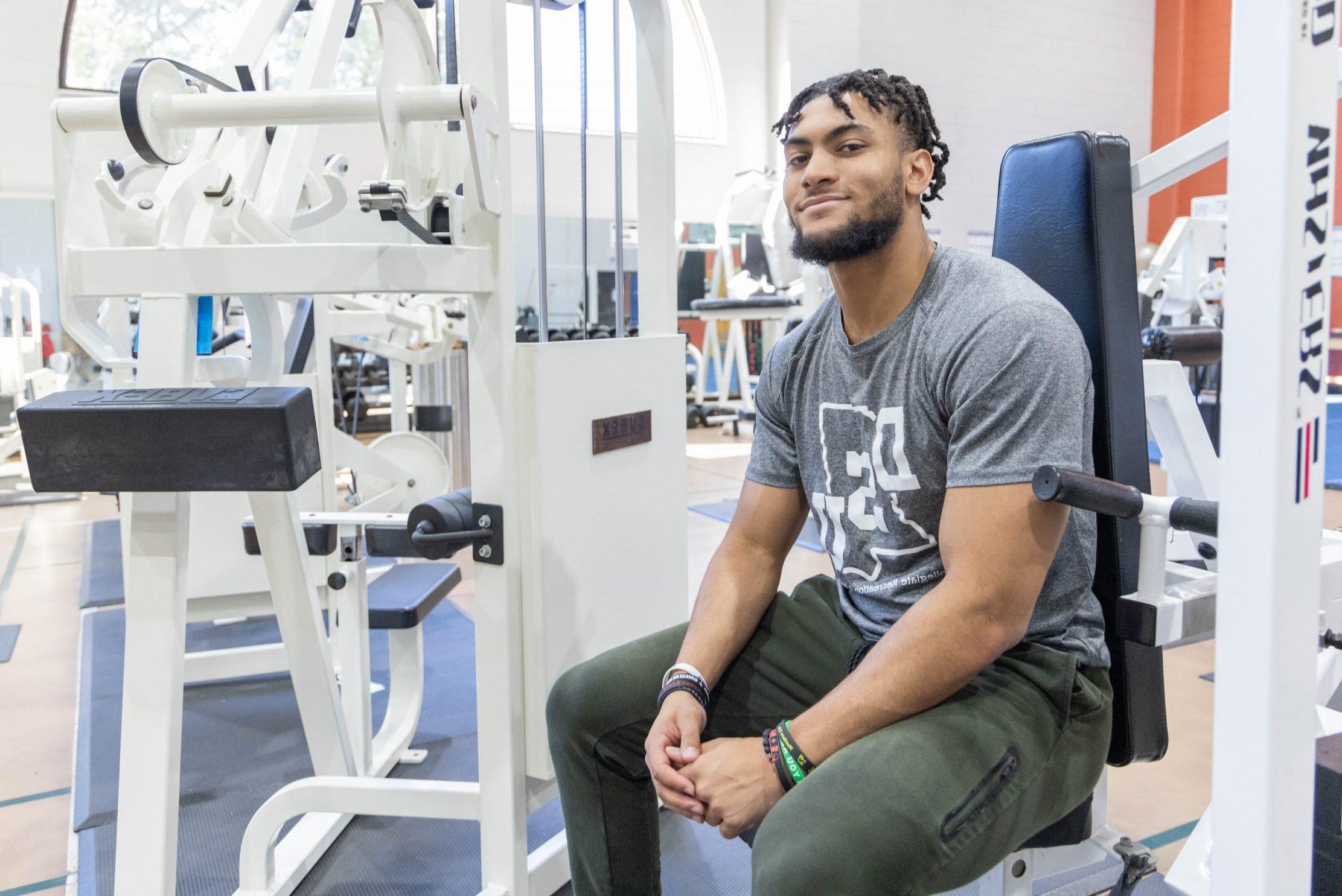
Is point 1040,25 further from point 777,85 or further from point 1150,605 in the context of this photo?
point 1150,605

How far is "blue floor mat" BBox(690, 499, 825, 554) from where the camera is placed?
4090mm

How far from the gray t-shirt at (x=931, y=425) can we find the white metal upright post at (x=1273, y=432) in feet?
1.27

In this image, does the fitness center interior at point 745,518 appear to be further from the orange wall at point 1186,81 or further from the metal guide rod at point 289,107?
the orange wall at point 1186,81

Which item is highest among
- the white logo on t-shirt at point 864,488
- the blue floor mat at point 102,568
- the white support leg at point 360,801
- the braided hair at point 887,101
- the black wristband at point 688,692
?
the braided hair at point 887,101

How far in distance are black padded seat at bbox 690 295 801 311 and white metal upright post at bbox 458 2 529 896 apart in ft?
15.2

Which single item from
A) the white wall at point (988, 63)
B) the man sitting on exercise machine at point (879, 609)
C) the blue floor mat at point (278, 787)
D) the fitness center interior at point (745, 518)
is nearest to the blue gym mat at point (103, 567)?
the blue floor mat at point (278, 787)

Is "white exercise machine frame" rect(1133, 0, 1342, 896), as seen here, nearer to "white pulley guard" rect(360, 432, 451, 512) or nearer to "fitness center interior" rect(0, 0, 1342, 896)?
"fitness center interior" rect(0, 0, 1342, 896)

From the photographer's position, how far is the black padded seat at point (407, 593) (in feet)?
6.67

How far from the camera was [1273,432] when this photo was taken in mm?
587

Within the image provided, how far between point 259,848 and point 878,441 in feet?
4.09

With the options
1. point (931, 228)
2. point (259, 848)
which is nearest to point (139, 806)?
point (259, 848)

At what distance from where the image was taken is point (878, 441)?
117 centimetres

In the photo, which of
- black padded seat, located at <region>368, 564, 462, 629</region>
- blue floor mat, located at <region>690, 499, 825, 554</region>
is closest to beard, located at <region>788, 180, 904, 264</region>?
black padded seat, located at <region>368, 564, 462, 629</region>

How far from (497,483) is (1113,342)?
2.69ft
